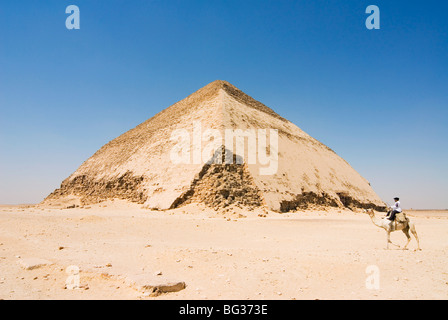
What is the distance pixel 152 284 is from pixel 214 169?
45.4 ft

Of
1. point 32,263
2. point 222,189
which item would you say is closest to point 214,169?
point 222,189

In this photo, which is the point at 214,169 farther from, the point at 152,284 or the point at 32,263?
the point at 152,284

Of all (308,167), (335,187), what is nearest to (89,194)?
(308,167)

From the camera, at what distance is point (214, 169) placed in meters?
18.2

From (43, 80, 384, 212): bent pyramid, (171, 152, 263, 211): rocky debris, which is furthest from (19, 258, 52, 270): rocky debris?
(43, 80, 384, 212): bent pyramid

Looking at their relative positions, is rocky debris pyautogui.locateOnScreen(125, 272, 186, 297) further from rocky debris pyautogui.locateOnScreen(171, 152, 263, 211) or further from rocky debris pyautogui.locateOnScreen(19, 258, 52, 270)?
rocky debris pyautogui.locateOnScreen(171, 152, 263, 211)

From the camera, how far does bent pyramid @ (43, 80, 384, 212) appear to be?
58.1 ft

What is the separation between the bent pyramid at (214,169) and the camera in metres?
17.7

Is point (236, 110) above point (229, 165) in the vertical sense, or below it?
above

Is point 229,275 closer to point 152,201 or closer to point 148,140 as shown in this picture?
point 152,201

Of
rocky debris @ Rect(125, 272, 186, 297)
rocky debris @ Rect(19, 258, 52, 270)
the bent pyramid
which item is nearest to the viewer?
rocky debris @ Rect(125, 272, 186, 297)

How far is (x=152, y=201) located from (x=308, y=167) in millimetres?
12726

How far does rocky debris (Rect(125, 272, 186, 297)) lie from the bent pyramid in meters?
11.6

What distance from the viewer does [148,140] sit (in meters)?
26.9
